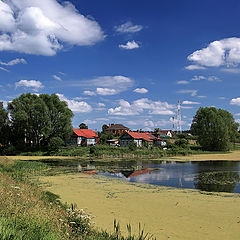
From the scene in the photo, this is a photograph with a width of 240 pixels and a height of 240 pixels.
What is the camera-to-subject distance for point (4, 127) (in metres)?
58.0

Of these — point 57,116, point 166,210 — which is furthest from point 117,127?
point 166,210

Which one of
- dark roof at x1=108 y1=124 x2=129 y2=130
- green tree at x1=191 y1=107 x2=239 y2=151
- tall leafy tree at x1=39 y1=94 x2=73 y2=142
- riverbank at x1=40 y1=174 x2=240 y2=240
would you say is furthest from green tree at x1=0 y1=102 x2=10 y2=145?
dark roof at x1=108 y1=124 x2=129 y2=130

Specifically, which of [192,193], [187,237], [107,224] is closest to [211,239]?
[187,237]

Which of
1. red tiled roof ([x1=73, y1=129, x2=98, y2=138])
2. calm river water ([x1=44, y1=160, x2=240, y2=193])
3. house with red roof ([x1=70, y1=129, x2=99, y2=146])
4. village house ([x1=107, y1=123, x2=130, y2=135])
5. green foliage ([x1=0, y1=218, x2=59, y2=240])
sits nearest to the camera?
green foliage ([x1=0, y1=218, x2=59, y2=240])

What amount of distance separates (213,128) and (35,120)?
157 feet

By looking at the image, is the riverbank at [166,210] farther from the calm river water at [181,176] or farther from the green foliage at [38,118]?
the green foliage at [38,118]

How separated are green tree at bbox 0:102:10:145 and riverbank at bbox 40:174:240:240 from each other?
47.0 m

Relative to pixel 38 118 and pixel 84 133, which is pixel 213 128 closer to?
pixel 84 133

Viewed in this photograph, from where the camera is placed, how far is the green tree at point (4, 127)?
5666 centimetres

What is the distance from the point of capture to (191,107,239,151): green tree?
67.1 meters

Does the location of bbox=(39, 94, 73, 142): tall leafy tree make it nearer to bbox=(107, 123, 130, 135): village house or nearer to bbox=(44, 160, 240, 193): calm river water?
bbox=(44, 160, 240, 193): calm river water

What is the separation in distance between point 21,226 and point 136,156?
4646 cm

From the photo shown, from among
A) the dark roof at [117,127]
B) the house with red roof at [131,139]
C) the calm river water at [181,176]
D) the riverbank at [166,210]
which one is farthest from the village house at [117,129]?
the riverbank at [166,210]

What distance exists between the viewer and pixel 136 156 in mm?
51281
